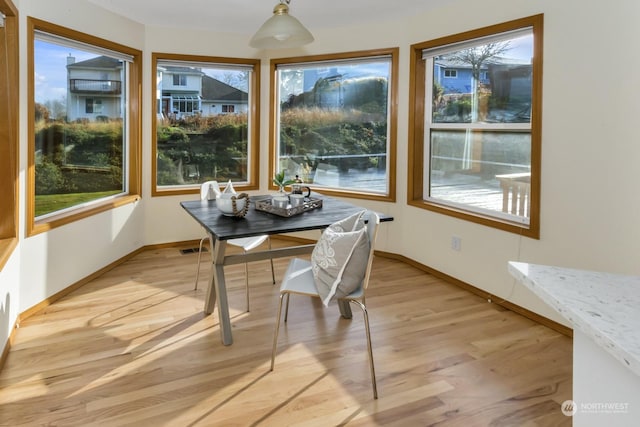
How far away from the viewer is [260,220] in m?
2.74

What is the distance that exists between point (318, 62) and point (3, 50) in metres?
2.87

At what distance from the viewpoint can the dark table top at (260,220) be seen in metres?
2.47

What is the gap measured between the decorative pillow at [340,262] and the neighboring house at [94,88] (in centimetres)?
272

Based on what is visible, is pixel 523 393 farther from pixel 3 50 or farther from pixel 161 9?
pixel 161 9

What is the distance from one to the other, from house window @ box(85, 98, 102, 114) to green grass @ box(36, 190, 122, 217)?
0.71 meters

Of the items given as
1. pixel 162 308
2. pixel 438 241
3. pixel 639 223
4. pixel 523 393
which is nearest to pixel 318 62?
pixel 438 241

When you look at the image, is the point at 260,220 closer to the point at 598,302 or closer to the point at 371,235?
the point at 371,235

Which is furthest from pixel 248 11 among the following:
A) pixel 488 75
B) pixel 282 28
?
pixel 488 75

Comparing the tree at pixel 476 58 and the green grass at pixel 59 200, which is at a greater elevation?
the tree at pixel 476 58

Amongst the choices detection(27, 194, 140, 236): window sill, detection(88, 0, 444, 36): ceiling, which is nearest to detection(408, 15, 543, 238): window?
detection(88, 0, 444, 36): ceiling

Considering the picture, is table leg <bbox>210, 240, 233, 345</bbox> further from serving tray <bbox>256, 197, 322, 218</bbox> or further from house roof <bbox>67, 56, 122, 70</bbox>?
house roof <bbox>67, 56, 122, 70</bbox>

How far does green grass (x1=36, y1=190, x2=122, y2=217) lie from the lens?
343cm

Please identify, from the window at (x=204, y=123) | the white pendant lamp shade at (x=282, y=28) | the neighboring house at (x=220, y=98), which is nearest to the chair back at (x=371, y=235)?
the white pendant lamp shade at (x=282, y=28)

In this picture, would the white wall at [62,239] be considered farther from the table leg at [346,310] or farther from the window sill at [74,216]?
the table leg at [346,310]
